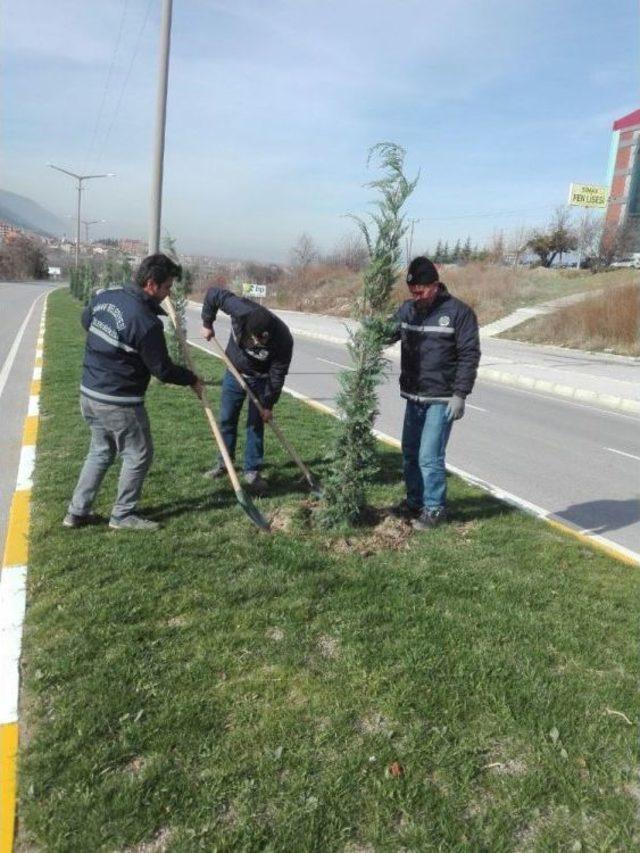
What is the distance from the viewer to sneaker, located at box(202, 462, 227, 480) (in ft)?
18.4

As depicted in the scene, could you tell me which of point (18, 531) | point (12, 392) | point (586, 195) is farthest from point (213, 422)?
point (586, 195)

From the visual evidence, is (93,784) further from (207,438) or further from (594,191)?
(594,191)

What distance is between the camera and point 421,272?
4.48 metres

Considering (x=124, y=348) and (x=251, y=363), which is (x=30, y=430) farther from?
(x=124, y=348)

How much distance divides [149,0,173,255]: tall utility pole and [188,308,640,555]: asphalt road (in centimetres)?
384

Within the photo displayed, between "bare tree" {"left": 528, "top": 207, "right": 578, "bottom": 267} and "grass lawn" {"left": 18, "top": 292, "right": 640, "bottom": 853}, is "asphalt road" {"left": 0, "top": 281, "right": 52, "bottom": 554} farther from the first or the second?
"bare tree" {"left": 528, "top": 207, "right": 578, "bottom": 267}

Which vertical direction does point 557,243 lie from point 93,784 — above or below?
above

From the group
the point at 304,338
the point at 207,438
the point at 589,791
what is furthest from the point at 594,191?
the point at 589,791

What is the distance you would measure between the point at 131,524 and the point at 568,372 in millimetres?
15443

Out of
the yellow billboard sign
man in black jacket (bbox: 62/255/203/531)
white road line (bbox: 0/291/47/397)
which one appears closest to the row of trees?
man in black jacket (bbox: 62/255/203/531)

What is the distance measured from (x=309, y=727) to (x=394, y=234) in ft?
10.0

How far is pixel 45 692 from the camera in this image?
270cm

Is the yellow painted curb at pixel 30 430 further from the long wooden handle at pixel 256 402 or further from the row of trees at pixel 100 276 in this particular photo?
the long wooden handle at pixel 256 402

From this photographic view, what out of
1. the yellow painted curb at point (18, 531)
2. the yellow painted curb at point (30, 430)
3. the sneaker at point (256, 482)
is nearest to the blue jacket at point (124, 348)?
the yellow painted curb at point (18, 531)
